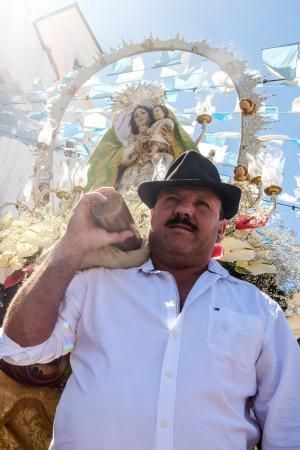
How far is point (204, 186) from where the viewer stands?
205 centimetres

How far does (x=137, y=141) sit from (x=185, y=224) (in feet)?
10.2

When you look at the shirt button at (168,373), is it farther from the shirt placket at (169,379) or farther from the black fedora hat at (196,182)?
the black fedora hat at (196,182)

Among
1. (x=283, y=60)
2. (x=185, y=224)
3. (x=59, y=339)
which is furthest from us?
(x=283, y=60)

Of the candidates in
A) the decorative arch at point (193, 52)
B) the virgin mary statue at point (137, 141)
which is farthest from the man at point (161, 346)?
the virgin mary statue at point (137, 141)

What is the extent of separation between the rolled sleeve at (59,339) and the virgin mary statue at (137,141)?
2.70 m

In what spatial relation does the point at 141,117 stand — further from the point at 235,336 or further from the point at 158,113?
the point at 235,336

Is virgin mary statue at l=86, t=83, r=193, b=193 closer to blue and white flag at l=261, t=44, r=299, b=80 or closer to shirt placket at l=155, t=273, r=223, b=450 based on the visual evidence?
blue and white flag at l=261, t=44, r=299, b=80

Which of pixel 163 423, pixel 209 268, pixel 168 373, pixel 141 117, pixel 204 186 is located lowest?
pixel 163 423

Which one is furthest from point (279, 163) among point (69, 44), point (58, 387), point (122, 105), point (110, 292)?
point (69, 44)

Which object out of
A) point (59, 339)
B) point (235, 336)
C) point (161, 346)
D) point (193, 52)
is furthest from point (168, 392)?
point (193, 52)

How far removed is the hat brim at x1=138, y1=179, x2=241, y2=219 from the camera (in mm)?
2031

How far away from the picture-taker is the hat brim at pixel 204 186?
203 centimetres

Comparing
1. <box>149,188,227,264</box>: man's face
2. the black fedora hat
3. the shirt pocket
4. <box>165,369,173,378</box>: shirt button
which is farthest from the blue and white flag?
<box>165,369,173,378</box>: shirt button

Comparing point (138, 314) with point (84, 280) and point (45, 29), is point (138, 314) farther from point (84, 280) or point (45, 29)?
point (45, 29)
